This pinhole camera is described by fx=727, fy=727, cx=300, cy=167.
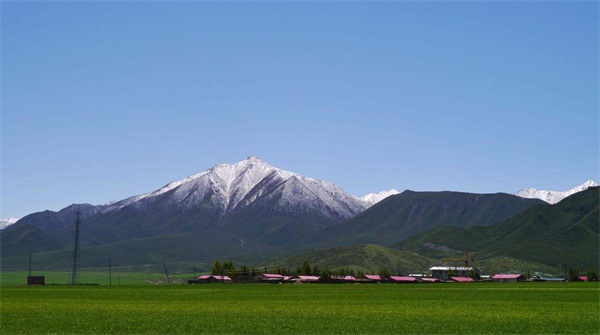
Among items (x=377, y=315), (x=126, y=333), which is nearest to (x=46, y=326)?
(x=126, y=333)

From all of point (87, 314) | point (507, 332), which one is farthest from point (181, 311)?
point (507, 332)

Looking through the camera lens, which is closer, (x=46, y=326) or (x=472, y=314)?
(x=46, y=326)

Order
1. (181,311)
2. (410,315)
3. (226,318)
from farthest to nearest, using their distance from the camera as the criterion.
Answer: (181,311) < (410,315) < (226,318)

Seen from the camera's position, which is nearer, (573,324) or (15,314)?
(573,324)

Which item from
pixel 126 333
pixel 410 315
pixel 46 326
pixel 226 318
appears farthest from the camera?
pixel 410 315

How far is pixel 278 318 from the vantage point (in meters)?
62.2

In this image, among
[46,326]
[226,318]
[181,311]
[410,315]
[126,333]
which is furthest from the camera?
[181,311]

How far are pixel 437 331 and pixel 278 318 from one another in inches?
630

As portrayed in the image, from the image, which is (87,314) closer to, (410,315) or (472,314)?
(410,315)

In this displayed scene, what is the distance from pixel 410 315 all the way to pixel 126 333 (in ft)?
90.9

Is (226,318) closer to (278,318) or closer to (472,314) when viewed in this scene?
(278,318)

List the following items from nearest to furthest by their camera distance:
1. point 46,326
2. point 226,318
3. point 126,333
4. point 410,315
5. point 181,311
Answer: point 126,333, point 46,326, point 226,318, point 410,315, point 181,311

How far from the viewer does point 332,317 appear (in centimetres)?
6278

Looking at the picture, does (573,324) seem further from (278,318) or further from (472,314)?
(278,318)
